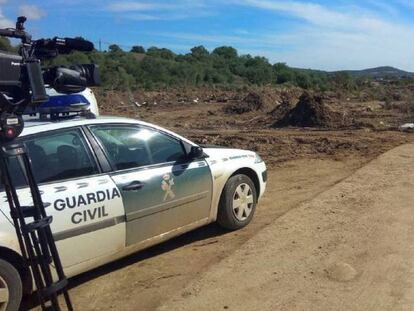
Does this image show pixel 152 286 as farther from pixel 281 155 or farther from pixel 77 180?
pixel 281 155

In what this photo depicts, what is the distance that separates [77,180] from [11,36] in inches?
89.0

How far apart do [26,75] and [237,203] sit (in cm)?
416

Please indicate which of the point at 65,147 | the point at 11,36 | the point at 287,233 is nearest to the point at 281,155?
the point at 287,233

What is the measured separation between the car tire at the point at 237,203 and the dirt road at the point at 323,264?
1.11 ft

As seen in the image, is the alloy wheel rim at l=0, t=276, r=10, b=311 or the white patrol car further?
the white patrol car

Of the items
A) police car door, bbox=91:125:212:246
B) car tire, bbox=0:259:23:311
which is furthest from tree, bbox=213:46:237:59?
car tire, bbox=0:259:23:311

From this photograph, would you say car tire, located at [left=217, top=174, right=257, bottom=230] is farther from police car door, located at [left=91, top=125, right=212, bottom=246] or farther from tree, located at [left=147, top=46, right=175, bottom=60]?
tree, located at [left=147, top=46, right=175, bottom=60]

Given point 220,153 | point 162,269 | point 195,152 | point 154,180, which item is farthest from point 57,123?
point 220,153

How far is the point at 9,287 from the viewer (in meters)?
4.09

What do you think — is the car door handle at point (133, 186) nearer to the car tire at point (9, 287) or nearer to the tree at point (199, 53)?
the car tire at point (9, 287)

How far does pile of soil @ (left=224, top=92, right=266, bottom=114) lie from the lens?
84.5 ft

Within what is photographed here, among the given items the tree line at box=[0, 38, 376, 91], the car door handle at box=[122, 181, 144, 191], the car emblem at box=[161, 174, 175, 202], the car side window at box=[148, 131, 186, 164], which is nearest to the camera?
the car door handle at box=[122, 181, 144, 191]

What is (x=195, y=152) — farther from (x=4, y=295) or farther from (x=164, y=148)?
(x=4, y=295)

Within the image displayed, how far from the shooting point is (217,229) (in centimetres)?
656
